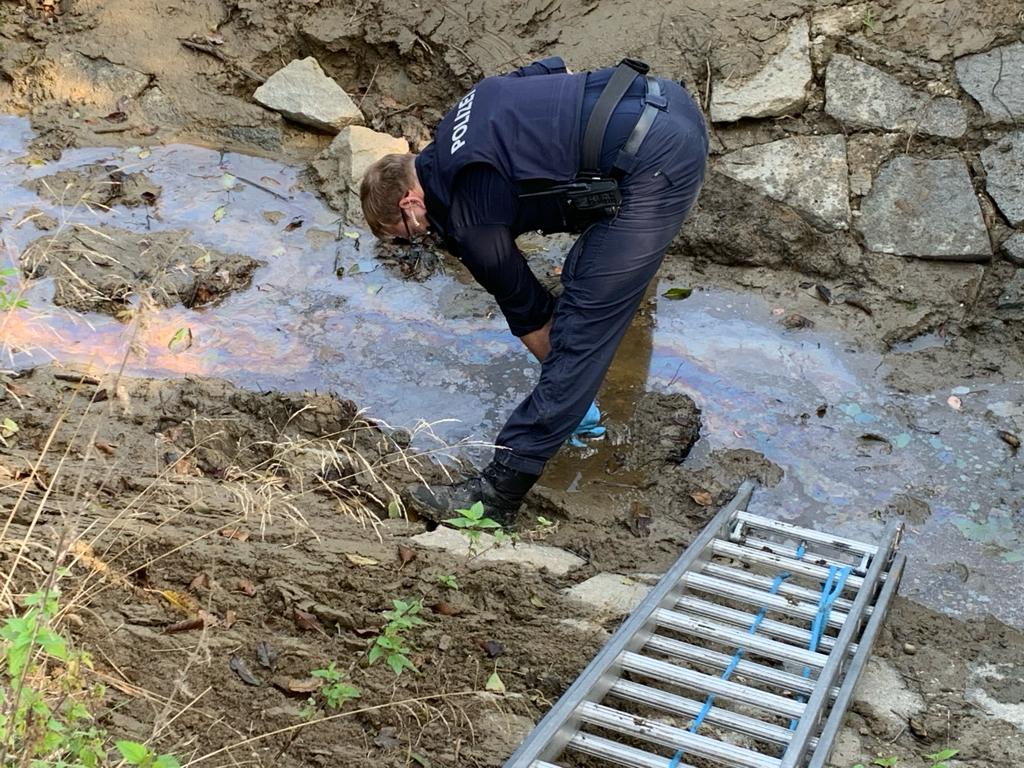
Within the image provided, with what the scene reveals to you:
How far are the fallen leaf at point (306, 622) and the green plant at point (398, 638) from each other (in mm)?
192

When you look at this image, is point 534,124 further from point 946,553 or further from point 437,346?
point 946,553

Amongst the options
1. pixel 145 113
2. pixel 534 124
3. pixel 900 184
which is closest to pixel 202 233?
pixel 145 113

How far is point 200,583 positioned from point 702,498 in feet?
7.13

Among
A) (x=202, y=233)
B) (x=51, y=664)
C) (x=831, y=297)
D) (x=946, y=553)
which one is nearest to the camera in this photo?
(x=51, y=664)

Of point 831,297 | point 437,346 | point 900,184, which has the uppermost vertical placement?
point 900,184

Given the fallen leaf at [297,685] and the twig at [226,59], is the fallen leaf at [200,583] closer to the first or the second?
the fallen leaf at [297,685]

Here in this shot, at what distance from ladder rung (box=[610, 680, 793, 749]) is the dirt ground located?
0.67ft

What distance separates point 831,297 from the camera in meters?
6.03

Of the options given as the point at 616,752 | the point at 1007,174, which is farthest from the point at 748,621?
the point at 1007,174

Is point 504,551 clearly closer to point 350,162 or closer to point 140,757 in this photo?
point 140,757

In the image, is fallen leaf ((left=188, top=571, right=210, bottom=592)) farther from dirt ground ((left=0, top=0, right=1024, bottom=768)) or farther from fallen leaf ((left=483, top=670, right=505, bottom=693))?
fallen leaf ((left=483, top=670, right=505, bottom=693))

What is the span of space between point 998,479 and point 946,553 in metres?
0.58

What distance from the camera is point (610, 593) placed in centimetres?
393

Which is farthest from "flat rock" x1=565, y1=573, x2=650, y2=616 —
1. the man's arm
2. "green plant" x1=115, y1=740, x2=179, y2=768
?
the man's arm
